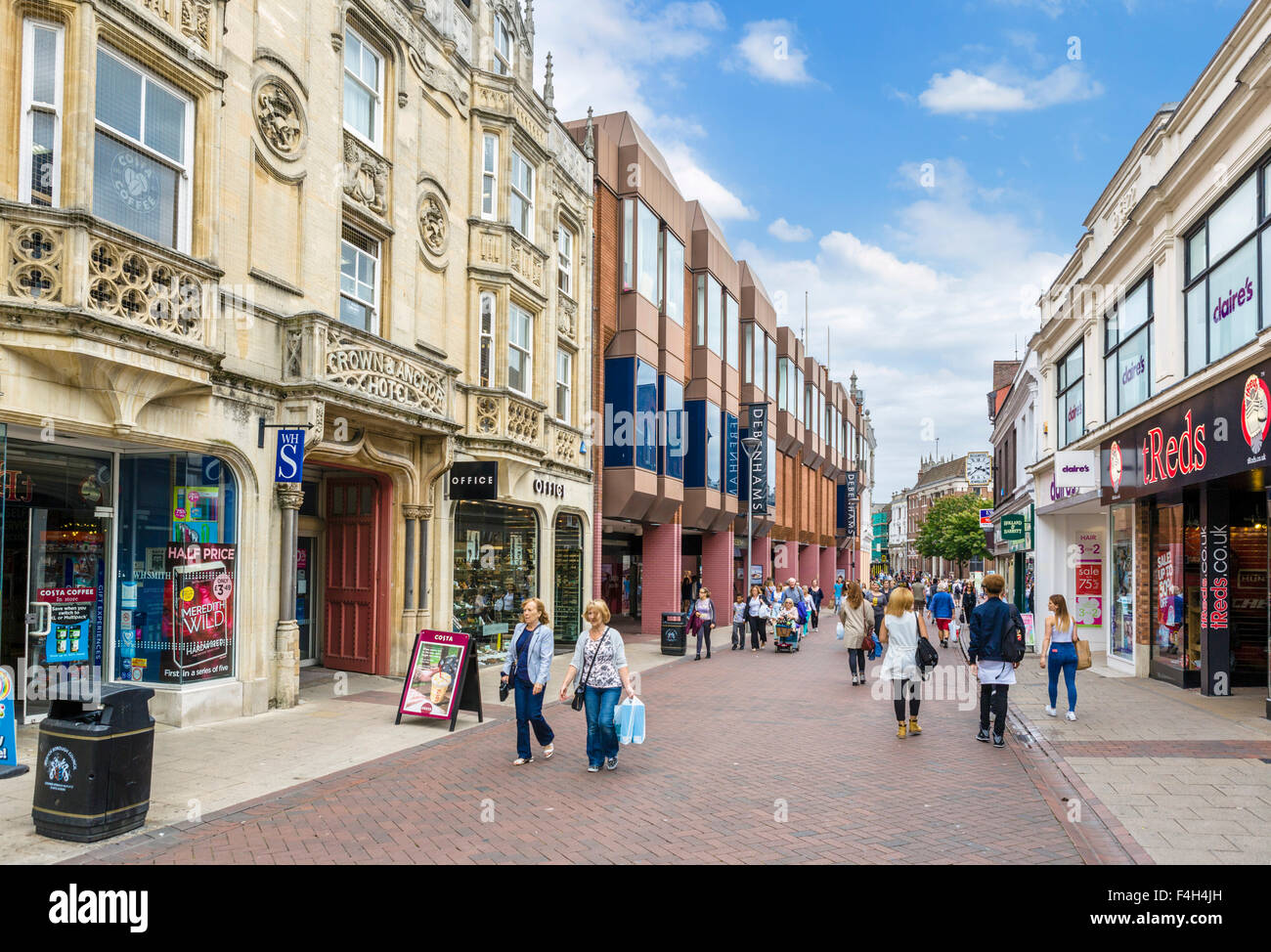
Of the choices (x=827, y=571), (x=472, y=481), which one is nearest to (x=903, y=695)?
(x=472, y=481)

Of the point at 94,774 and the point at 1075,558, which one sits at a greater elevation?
the point at 1075,558

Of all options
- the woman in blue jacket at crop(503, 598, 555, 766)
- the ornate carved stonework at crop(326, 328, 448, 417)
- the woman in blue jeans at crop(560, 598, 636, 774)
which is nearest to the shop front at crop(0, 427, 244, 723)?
the ornate carved stonework at crop(326, 328, 448, 417)

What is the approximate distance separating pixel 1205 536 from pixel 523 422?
38.3ft

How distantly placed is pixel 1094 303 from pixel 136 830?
19.2m

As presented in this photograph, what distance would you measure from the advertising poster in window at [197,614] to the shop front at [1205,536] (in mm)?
12645

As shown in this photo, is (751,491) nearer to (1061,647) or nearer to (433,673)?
(1061,647)

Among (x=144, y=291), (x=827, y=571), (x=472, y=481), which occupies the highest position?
(x=144, y=291)

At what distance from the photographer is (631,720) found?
8727 mm

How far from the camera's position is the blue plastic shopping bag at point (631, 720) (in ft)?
28.6

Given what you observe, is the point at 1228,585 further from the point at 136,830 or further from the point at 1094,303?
the point at 136,830

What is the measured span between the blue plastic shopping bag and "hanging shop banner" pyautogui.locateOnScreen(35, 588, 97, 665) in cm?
648

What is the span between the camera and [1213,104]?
13.1 m

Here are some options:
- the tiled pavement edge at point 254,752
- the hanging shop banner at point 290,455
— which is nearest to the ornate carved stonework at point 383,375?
the hanging shop banner at point 290,455

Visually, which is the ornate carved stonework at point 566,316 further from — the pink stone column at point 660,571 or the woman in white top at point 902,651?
the woman in white top at point 902,651
